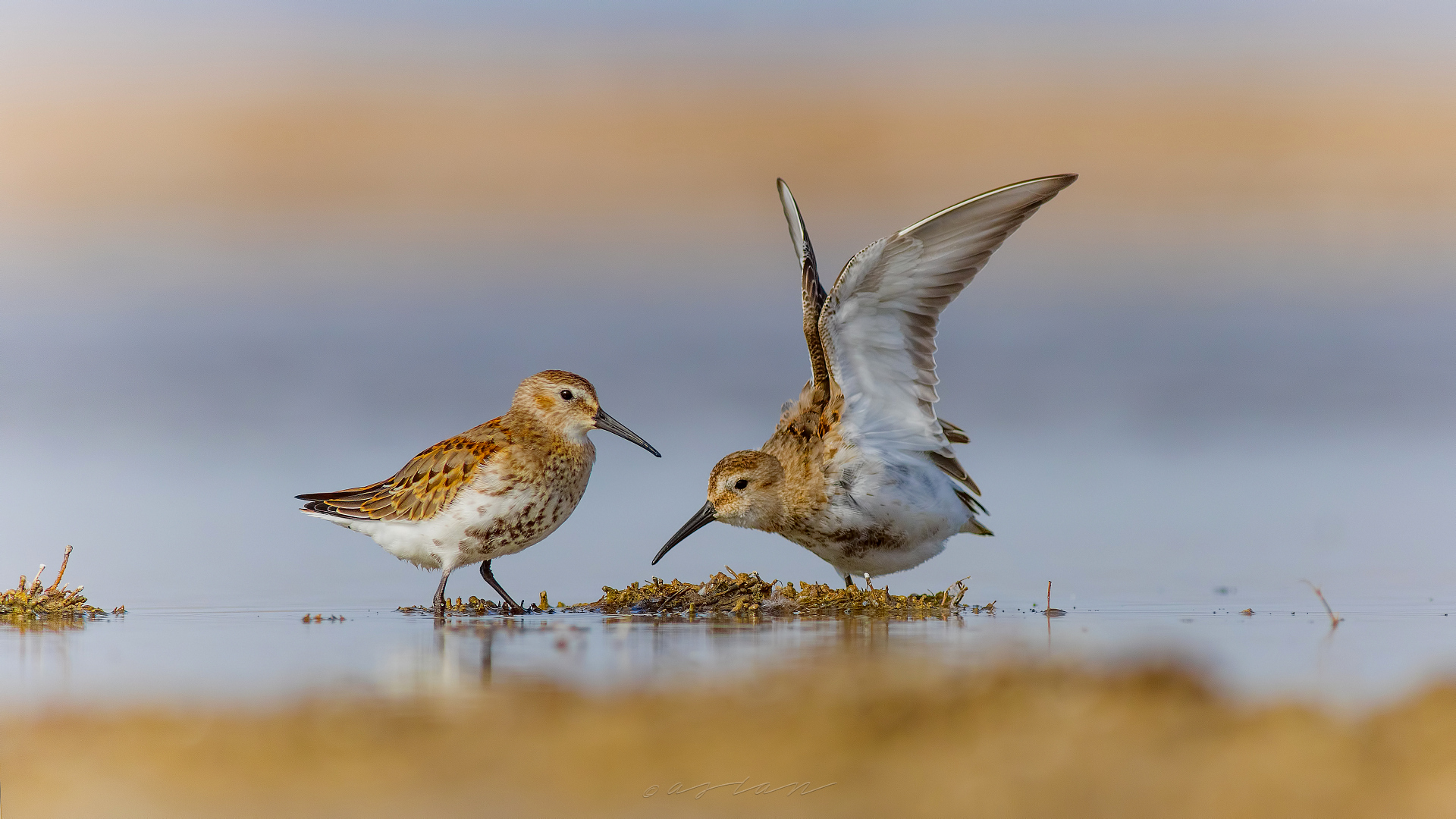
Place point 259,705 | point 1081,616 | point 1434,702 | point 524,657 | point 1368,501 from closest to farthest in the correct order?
point 1434,702 → point 259,705 → point 524,657 → point 1081,616 → point 1368,501

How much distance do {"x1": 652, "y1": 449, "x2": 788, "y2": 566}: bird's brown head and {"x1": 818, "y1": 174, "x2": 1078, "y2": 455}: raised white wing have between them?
18.9 inches

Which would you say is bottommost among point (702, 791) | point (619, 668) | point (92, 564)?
point (702, 791)

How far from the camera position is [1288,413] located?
11.9 m

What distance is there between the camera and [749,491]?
22.4 feet

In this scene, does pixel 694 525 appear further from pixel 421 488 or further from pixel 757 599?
pixel 421 488

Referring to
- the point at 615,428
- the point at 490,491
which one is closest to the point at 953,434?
the point at 615,428

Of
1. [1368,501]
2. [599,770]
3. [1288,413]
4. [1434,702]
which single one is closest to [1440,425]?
[1288,413]

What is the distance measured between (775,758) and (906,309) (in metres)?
3.60

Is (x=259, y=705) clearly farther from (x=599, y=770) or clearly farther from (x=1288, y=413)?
(x=1288, y=413)

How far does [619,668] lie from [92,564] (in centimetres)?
Answer: 427

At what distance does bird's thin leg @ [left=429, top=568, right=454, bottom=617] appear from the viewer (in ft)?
20.7

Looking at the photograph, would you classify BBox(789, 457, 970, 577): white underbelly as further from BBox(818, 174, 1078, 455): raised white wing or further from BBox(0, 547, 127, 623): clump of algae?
BBox(0, 547, 127, 623): clump of algae

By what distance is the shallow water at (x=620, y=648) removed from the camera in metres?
4.28

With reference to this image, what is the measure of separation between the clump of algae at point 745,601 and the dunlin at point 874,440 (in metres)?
0.42
